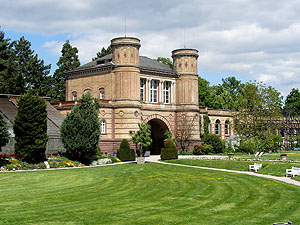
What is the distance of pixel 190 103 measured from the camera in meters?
54.3

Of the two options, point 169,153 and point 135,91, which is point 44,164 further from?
point 135,91

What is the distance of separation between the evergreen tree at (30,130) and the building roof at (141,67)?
1580 cm

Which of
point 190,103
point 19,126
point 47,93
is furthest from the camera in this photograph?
point 47,93

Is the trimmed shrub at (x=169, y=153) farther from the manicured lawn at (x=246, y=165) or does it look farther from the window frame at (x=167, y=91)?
the window frame at (x=167, y=91)

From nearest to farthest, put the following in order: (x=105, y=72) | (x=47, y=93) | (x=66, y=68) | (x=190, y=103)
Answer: (x=105, y=72) < (x=190, y=103) < (x=47, y=93) < (x=66, y=68)

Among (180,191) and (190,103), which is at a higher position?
(190,103)

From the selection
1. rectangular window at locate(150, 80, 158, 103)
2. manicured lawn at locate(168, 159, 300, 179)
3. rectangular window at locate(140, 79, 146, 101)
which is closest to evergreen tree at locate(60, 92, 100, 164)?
manicured lawn at locate(168, 159, 300, 179)

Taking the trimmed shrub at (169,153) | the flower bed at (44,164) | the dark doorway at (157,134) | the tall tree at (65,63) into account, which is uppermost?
the tall tree at (65,63)

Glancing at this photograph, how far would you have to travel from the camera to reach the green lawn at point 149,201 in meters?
13.1

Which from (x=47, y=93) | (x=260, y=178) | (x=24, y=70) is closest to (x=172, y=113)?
(x=47, y=93)

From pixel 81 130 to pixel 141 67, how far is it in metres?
16.2

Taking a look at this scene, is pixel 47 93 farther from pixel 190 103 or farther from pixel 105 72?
pixel 190 103

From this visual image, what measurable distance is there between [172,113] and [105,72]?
418 inches

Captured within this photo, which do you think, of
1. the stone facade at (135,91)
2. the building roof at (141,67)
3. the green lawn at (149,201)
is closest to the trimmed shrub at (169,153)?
the stone facade at (135,91)
